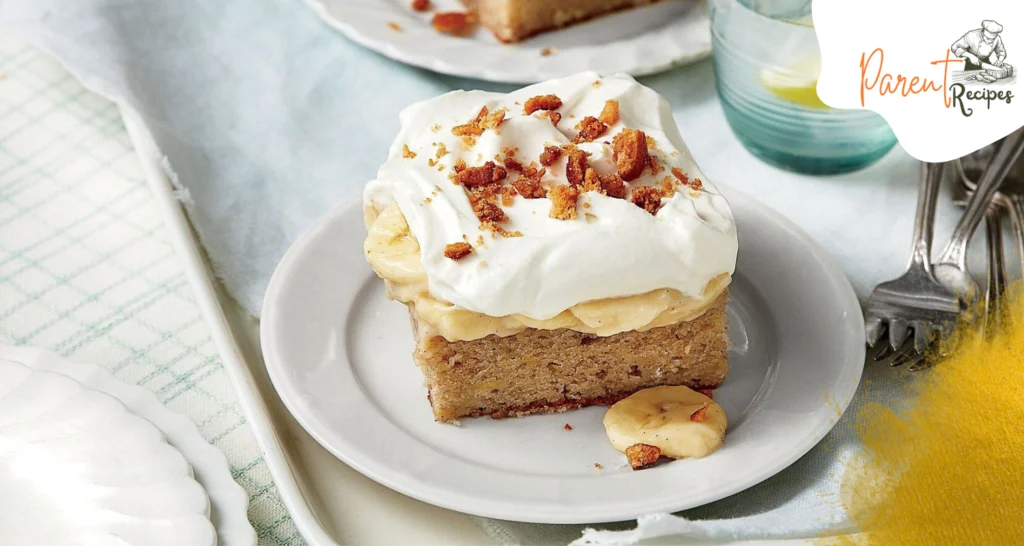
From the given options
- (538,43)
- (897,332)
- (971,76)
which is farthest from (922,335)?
(538,43)

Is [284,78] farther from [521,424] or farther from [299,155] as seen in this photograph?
[521,424]

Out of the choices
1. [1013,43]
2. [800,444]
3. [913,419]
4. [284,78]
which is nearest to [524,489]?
[800,444]

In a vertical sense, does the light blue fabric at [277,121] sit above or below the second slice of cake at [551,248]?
below

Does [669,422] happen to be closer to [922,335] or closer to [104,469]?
[922,335]

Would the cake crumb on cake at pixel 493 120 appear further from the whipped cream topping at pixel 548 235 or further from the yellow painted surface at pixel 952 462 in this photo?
the yellow painted surface at pixel 952 462

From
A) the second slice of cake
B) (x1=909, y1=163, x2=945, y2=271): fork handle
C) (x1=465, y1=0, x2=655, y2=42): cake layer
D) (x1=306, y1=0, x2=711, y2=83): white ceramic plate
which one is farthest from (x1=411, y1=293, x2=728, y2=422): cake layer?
(x1=465, y1=0, x2=655, y2=42): cake layer

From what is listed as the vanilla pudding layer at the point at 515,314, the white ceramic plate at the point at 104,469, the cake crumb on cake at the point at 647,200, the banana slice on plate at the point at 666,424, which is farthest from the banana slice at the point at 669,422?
the white ceramic plate at the point at 104,469

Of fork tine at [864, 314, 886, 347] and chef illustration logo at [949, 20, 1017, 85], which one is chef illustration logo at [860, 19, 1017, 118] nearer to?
chef illustration logo at [949, 20, 1017, 85]
